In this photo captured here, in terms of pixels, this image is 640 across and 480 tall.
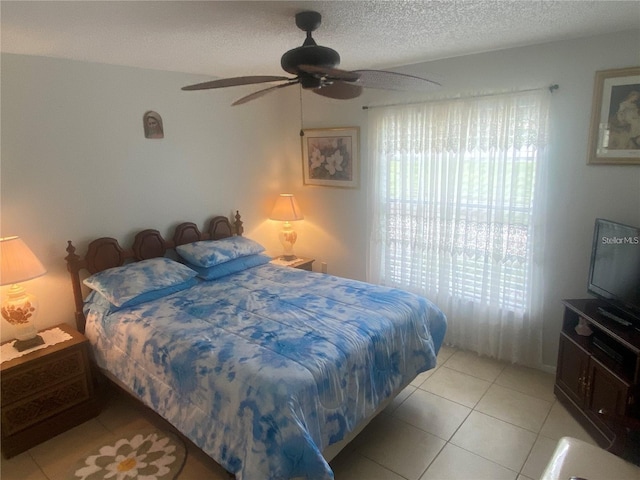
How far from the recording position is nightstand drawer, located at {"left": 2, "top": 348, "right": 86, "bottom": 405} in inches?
89.2

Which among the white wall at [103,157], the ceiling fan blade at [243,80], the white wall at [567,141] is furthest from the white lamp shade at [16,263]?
the white wall at [567,141]

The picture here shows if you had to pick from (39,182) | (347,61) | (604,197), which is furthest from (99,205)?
(604,197)

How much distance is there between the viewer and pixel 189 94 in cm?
343

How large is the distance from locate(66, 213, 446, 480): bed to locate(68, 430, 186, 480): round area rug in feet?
1.06

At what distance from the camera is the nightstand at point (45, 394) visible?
228 cm

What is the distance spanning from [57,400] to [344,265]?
2.65 metres

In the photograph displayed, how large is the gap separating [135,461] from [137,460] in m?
0.01

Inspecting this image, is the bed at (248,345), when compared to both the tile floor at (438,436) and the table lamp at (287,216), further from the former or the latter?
the table lamp at (287,216)

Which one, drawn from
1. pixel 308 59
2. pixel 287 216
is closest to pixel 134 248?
pixel 287 216

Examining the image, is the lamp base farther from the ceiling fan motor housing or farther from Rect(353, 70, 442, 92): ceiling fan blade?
Rect(353, 70, 442, 92): ceiling fan blade

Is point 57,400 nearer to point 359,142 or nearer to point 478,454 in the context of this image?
point 478,454

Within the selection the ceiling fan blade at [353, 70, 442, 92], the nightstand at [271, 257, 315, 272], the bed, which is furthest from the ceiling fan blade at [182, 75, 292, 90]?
the nightstand at [271, 257, 315, 272]

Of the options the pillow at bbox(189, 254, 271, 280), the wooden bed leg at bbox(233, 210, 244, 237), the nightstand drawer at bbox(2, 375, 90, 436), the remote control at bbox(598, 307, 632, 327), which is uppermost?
the wooden bed leg at bbox(233, 210, 244, 237)

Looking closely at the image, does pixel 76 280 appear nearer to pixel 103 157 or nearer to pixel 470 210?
pixel 103 157
